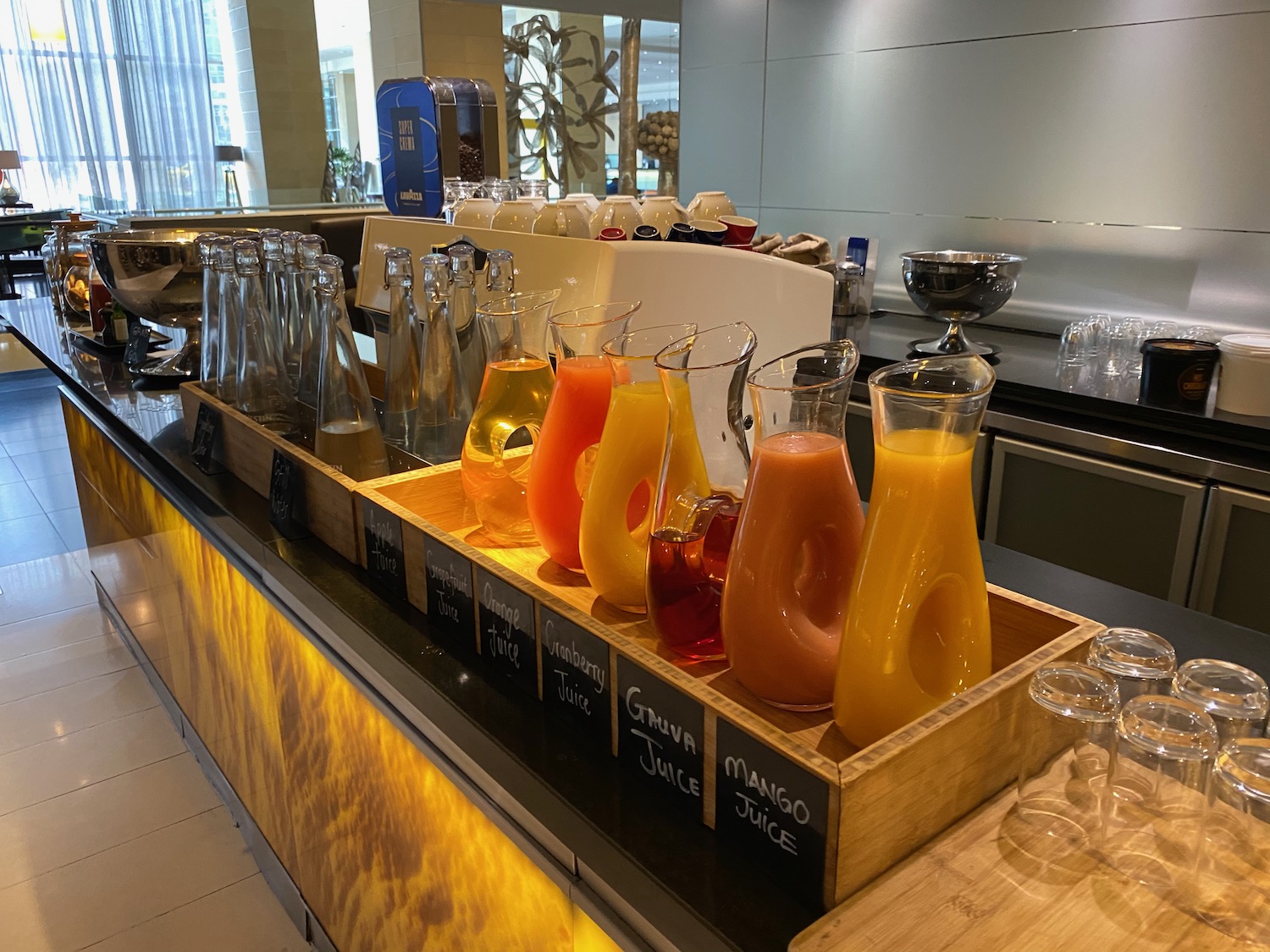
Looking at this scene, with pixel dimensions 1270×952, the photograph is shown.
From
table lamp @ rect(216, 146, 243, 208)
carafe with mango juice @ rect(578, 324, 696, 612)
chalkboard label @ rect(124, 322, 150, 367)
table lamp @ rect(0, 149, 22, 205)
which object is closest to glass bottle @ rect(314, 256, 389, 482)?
carafe with mango juice @ rect(578, 324, 696, 612)

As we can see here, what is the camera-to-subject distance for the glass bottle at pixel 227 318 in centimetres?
150

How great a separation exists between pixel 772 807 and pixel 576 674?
0.23 m

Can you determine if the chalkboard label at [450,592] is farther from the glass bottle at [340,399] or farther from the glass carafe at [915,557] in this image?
the glass carafe at [915,557]

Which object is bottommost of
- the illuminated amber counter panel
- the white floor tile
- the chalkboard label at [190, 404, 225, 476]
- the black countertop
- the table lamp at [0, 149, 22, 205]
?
the white floor tile

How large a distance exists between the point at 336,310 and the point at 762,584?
0.81 metres

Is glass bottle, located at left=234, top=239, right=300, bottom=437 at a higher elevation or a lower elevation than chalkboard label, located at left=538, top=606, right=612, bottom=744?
higher

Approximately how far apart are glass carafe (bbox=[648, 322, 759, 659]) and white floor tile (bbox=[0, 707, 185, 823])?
6.87ft

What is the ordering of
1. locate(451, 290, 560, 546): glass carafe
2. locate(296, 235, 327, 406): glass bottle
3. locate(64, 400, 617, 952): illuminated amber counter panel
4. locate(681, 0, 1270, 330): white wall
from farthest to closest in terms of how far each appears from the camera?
locate(681, 0, 1270, 330): white wall, locate(296, 235, 327, 406): glass bottle, locate(451, 290, 560, 546): glass carafe, locate(64, 400, 617, 952): illuminated amber counter panel

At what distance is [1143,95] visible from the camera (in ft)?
9.18

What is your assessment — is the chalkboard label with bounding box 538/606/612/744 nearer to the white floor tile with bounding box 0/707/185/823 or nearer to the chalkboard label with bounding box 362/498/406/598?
the chalkboard label with bounding box 362/498/406/598

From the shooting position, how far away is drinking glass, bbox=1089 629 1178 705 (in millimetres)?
695

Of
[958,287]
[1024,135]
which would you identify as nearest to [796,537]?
[958,287]

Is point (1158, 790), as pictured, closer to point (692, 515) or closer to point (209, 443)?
point (692, 515)

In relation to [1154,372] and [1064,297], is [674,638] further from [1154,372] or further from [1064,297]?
[1064,297]
